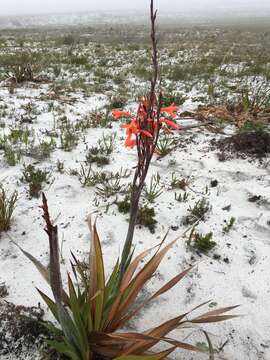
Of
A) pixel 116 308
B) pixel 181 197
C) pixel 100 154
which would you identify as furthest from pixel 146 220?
pixel 100 154

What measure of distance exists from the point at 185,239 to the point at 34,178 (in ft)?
5.91

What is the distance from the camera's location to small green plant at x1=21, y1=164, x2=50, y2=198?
10.4 feet

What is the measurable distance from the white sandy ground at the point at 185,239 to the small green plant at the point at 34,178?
9cm

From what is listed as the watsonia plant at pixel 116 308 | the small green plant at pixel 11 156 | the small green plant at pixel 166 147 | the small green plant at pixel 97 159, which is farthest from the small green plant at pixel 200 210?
the small green plant at pixel 11 156

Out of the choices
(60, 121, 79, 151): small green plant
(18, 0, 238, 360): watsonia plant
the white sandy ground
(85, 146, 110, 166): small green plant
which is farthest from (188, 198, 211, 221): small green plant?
(60, 121, 79, 151): small green plant

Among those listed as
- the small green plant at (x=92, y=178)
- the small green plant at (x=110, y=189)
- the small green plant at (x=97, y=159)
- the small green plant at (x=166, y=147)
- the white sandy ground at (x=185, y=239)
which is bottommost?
the white sandy ground at (x=185, y=239)

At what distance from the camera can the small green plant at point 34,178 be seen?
317cm

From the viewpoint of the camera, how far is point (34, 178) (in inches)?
128

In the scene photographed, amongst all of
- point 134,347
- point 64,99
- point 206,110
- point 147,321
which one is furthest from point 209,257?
point 64,99

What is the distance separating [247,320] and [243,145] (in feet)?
8.74

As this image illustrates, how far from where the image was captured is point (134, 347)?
149 cm

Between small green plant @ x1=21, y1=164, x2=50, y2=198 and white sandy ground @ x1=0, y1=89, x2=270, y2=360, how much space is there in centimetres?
9

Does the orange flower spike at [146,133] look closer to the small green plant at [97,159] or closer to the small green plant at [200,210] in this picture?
the small green plant at [200,210]

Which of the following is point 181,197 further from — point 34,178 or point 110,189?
point 34,178
